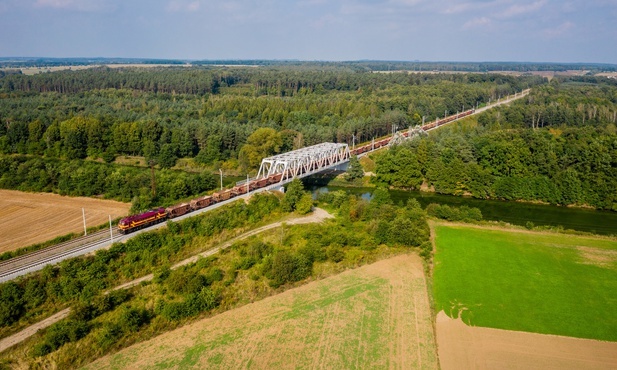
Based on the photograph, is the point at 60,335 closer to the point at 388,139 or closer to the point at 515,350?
the point at 515,350

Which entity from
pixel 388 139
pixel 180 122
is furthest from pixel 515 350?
pixel 180 122

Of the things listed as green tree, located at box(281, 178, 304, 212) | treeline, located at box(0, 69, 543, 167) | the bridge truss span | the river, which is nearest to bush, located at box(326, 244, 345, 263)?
green tree, located at box(281, 178, 304, 212)

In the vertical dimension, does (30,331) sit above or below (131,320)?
below

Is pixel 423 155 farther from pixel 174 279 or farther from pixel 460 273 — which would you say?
pixel 174 279

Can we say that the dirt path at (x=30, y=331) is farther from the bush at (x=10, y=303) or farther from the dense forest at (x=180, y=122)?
the dense forest at (x=180, y=122)

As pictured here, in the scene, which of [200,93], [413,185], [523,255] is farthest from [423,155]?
[200,93]

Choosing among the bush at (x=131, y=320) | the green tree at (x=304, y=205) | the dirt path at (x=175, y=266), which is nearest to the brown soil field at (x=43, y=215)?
the dirt path at (x=175, y=266)
